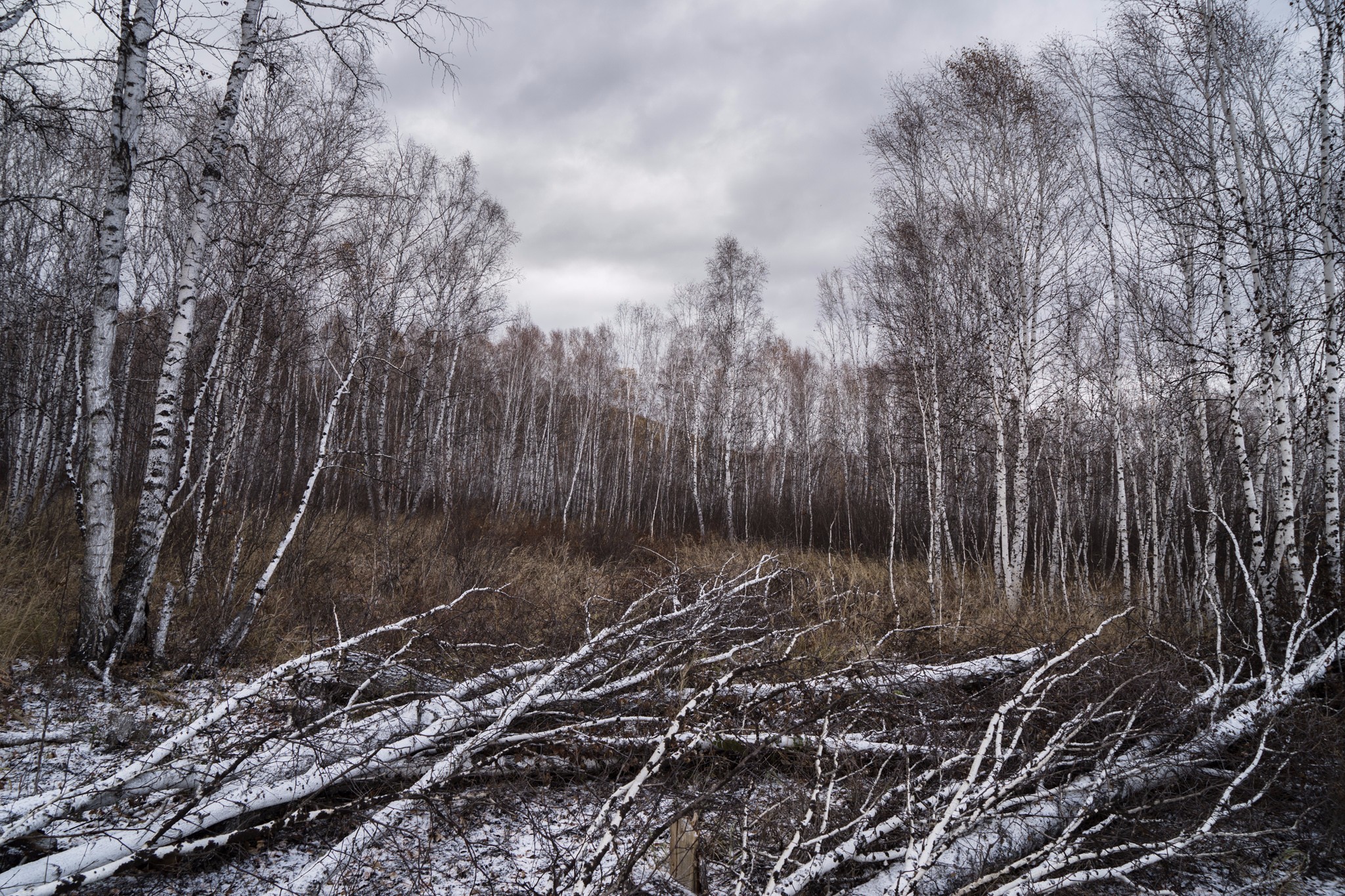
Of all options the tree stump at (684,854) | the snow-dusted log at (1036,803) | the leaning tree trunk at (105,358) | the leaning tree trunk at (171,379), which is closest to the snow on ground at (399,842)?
the tree stump at (684,854)

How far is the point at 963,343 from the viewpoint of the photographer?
10102 mm

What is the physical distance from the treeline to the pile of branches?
6.11 ft

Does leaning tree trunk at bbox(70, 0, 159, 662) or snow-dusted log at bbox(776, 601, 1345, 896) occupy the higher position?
leaning tree trunk at bbox(70, 0, 159, 662)

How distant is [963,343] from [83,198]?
13.8m

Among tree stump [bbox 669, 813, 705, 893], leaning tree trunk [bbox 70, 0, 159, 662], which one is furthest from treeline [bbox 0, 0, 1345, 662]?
tree stump [bbox 669, 813, 705, 893]

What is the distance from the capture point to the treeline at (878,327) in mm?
5047

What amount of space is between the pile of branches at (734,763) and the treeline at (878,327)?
6.11ft

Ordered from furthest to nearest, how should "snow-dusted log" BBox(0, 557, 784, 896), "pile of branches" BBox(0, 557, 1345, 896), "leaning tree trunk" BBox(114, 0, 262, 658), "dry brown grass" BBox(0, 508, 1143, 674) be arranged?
"dry brown grass" BBox(0, 508, 1143, 674) < "leaning tree trunk" BBox(114, 0, 262, 658) < "pile of branches" BBox(0, 557, 1345, 896) < "snow-dusted log" BBox(0, 557, 784, 896)

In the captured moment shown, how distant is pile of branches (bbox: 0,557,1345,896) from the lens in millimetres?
2236

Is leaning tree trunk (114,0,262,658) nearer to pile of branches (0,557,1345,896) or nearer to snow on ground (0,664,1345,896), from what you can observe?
snow on ground (0,664,1345,896)

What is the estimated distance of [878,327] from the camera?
36.1 ft


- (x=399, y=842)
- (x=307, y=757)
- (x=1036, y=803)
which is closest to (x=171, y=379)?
(x=307, y=757)

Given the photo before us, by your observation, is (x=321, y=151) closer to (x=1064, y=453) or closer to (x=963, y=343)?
(x=963, y=343)

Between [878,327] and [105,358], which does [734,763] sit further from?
[878,327]
